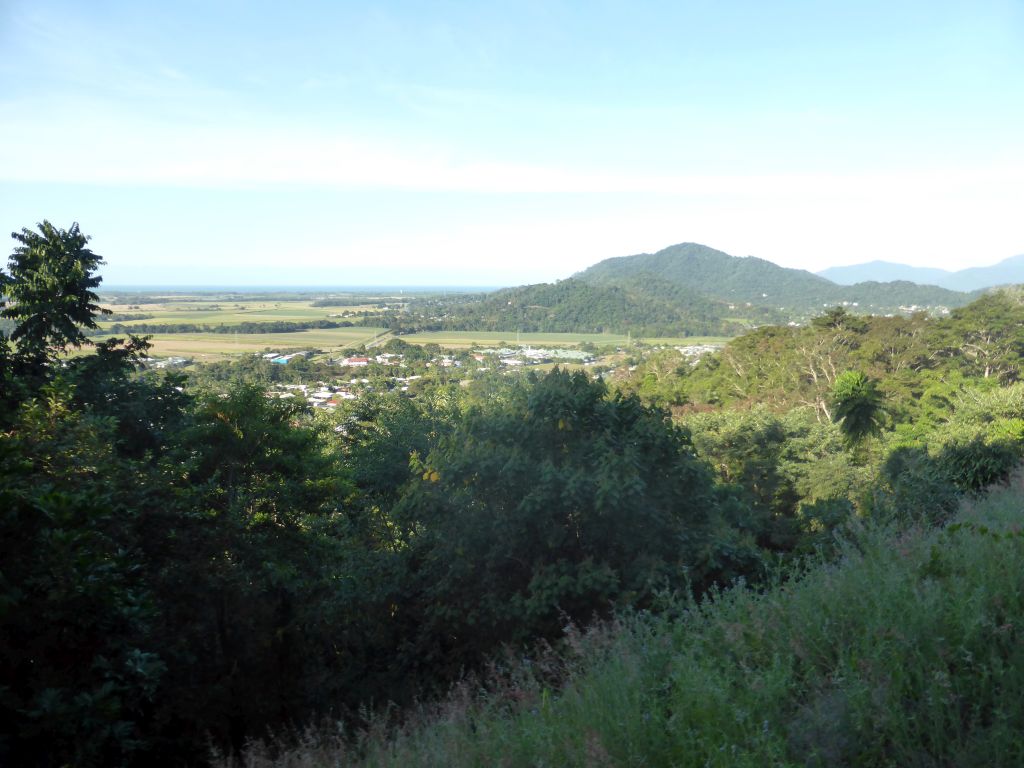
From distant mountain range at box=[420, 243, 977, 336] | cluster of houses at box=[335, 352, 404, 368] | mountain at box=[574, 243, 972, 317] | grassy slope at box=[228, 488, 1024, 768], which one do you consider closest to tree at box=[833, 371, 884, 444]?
grassy slope at box=[228, 488, 1024, 768]

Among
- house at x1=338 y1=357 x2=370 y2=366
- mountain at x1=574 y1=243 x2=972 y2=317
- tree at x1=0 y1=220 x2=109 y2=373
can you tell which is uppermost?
mountain at x1=574 y1=243 x2=972 y2=317

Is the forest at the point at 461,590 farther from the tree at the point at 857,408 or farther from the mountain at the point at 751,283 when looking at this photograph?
the mountain at the point at 751,283

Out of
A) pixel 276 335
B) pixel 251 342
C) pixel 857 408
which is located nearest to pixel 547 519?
pixel 857 408

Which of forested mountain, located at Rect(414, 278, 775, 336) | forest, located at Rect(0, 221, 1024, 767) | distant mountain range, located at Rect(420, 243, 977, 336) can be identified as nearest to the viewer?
forest, located at Rect(0, 221, 1024, 767)

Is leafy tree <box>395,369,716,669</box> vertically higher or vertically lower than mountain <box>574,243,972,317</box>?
lower

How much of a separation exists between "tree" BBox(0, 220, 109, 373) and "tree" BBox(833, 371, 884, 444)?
742 inches

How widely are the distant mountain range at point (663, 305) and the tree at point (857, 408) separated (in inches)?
2427

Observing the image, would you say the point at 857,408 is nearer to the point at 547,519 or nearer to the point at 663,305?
the point at 547,519

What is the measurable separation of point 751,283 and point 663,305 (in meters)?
65.1

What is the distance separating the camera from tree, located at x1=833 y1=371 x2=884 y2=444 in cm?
1781

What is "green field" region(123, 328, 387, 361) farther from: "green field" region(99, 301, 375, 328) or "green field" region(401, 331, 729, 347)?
"green field" region(401, 331, 729, 347)

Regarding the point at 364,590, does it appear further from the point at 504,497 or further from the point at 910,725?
the point at 910,725

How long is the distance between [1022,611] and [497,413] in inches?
225

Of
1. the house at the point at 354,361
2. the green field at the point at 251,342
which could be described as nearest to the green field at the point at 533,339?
the green field at the point at 251,342
